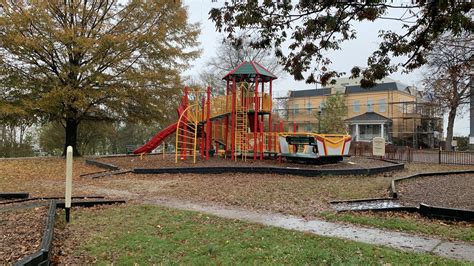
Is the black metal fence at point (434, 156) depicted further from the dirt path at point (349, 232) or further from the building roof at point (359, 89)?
the building roof at point (359, 89)

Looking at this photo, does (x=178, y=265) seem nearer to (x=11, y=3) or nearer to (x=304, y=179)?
(x=304, y=179)

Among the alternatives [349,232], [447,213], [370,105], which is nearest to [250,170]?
[447,213]

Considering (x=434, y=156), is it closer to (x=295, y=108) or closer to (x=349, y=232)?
(x=349, y=232)

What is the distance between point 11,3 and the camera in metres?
19.6

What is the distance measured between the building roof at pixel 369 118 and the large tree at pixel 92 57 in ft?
98.2

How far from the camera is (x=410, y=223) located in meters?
6.62

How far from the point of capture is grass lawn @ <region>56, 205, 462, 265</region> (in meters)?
4.62

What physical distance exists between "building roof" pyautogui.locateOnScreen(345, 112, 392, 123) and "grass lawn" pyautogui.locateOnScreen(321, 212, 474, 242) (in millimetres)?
40709

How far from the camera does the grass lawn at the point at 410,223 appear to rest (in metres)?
6.00

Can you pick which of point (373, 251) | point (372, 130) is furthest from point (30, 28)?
point (372, 130)

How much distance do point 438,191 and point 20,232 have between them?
398 inches

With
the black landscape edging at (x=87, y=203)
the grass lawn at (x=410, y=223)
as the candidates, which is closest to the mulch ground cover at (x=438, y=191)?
the grass lawn at (x=410, y=223)

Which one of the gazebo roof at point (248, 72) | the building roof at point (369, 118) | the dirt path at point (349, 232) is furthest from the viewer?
the building roof at point (369, 118)

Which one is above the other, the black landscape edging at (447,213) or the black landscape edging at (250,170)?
the black landscape edging at (250,170)
